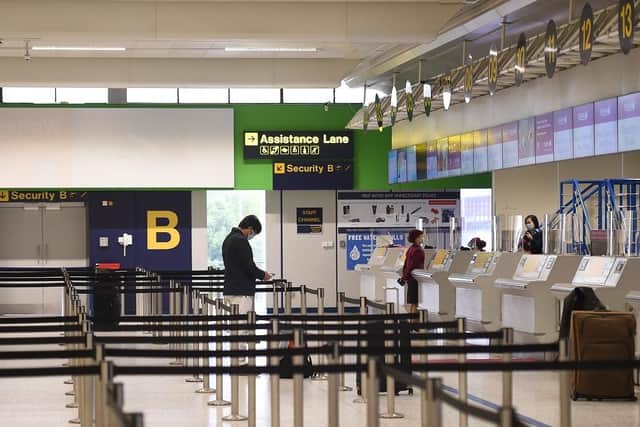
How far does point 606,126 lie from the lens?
1345cm

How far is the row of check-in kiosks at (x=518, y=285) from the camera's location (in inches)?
408

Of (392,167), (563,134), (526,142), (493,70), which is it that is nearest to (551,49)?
(493,70)

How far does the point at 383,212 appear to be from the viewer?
74.5ft

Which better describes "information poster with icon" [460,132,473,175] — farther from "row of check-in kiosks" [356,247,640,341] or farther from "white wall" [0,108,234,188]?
"white wall" [0,108,234,188]

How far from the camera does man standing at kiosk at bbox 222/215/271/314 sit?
1216cm

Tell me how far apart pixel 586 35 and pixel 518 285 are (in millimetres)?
2655

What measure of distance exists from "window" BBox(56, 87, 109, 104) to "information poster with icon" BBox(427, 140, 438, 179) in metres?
6.13

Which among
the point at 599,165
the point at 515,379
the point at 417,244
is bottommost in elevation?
the point at 515,379

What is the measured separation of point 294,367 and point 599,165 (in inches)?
418

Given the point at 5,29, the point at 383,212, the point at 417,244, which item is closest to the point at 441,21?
the point at 417,244

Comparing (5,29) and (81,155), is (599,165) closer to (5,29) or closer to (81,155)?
(5,29)

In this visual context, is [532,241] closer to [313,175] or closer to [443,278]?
[443,278]

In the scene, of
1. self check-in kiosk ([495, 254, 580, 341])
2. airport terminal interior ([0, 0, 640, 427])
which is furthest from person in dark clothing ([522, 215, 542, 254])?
self check-in kiosk ([495, 254, 580, 341])

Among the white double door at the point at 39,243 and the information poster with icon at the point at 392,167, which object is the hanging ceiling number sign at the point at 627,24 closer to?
the information poster with icon at the point at 392,167
